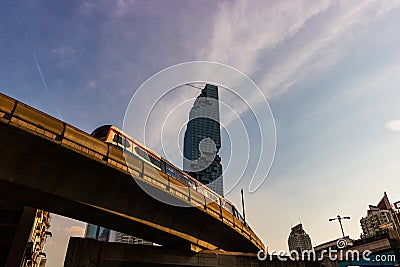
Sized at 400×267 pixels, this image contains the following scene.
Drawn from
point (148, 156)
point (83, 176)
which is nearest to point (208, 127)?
point (148, 156)

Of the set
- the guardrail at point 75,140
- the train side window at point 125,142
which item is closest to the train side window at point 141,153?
the train side window at point 125,142

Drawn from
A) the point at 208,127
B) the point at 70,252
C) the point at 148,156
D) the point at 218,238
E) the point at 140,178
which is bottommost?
the point at 70,252

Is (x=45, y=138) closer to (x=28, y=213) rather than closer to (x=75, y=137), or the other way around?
(x=75, y=137)

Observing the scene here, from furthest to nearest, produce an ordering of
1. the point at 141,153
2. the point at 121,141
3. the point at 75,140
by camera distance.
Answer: the point at 141,153
the point at 121,141
the point at 75,140

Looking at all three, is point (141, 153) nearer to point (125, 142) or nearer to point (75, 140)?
point (125, 142)

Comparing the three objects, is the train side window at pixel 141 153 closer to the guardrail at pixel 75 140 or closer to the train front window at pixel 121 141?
the train front window at pixel 121 141

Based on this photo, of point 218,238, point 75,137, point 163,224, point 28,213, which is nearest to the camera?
point 75,137

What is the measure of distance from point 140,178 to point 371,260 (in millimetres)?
47742

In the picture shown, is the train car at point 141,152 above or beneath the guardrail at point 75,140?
above

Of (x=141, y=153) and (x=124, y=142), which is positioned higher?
(x=124, y=142)

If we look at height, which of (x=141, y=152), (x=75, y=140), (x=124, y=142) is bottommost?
(x=75, y=140)

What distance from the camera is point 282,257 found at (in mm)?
24656

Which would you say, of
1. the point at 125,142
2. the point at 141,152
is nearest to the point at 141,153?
the point at 141,152

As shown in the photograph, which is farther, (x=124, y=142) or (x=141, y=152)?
(x=141, y=152)
